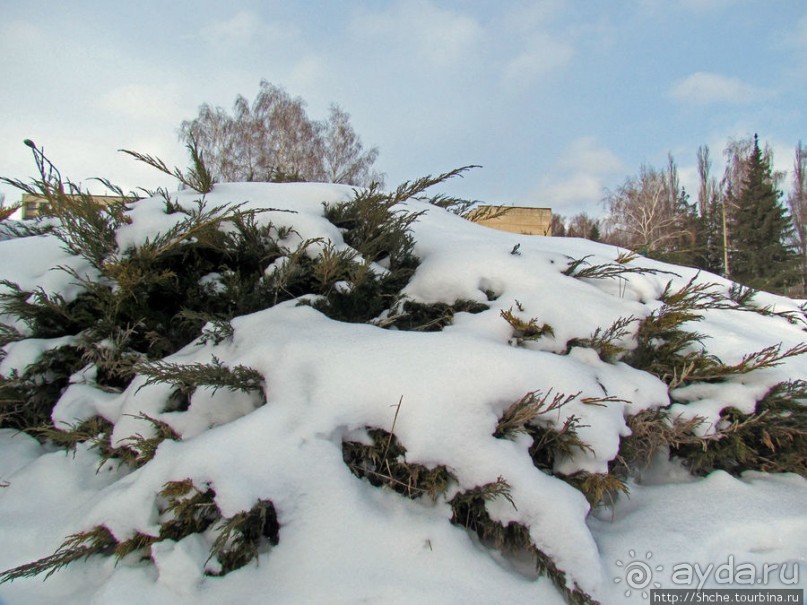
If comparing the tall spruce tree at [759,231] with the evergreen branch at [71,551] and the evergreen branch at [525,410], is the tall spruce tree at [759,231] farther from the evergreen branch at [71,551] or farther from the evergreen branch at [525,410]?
the evergreen branch at [71,551]

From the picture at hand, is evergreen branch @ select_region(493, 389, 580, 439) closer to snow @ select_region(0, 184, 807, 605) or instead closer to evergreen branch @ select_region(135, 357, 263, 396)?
snow @ select_region(0, 184, 807, 605)

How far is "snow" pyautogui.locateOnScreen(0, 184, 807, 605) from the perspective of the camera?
4.17ft

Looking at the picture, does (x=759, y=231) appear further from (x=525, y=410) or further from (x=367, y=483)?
(x=367, y=483)

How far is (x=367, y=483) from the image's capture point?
1478 mm

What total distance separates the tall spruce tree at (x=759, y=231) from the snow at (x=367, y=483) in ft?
82.7

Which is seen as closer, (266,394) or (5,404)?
(266,394)

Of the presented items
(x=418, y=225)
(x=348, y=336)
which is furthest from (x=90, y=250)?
(x=418, y=225)

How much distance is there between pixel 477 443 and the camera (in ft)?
4.71

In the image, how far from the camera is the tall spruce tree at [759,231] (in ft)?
71.8

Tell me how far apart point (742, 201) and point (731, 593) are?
96.7ft

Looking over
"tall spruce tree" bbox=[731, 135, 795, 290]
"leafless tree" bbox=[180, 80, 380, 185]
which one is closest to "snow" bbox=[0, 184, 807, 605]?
"leafless tree" bbox=[180, 80, 380, 185]

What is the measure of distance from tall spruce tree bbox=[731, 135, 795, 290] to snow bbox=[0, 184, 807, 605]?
82.7 feet

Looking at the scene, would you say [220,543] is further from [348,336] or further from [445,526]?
[348,336]

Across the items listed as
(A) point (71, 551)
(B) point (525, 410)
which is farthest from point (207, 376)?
(B) point (525, 410)
